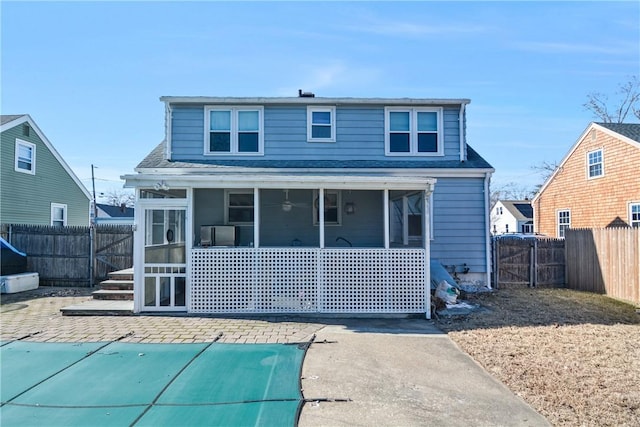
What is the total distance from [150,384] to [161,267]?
3987 mm

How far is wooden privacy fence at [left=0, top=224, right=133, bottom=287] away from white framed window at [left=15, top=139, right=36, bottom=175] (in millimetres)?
5289

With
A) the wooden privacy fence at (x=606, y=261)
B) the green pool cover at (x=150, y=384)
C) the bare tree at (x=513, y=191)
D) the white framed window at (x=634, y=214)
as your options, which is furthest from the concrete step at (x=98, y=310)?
the bare tree at (x=513, y=191)

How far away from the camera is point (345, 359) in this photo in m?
5.11

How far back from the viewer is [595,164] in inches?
645

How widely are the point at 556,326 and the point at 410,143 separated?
607 centimetres

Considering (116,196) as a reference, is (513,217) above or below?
below

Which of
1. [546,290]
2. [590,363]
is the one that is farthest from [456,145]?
[590,363]

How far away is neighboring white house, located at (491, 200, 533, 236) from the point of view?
37.9 meters

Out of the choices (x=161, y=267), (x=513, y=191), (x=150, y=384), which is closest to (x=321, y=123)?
(x=161, y=267)

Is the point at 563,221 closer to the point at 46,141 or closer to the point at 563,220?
the point at 563,220

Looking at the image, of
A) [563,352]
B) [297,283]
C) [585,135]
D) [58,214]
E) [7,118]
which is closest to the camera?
[563,352]

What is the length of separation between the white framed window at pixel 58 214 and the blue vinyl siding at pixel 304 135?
34.6 ft

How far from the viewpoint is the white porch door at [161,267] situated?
775 centimetres

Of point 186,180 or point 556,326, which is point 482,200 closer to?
point 556,326
